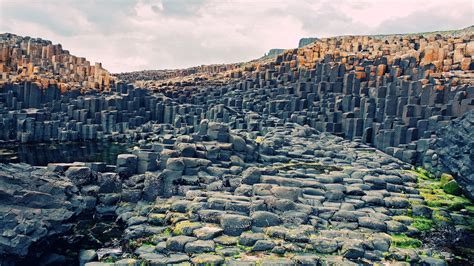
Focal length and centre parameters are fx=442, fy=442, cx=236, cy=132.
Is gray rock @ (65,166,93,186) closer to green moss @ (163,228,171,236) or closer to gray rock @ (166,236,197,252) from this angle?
green moss @ (163,228,171,236)

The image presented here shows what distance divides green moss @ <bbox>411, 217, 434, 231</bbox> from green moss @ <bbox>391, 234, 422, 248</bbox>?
898 mm

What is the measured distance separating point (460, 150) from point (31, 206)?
12417 mm

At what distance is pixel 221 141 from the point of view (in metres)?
14.3

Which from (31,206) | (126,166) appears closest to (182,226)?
(31,206)

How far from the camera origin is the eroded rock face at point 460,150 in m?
13.1

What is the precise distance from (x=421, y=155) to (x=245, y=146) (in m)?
7.07

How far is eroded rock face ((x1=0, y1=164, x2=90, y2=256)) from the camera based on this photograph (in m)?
8.69

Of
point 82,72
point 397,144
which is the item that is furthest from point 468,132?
point 82,72

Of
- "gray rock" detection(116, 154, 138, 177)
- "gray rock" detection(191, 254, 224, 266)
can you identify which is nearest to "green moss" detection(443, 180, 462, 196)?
"gray rock" detection(191, 254, 224, 266)

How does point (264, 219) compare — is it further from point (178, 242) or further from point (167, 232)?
point (167, 232)

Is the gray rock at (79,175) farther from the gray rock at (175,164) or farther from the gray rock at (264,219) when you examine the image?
the gray rock at (264,219)

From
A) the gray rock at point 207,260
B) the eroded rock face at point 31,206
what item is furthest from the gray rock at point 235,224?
the eroded rock face at point 31,206

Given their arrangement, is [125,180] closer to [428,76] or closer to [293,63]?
[428,76]

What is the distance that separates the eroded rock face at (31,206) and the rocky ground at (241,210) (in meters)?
0.02
